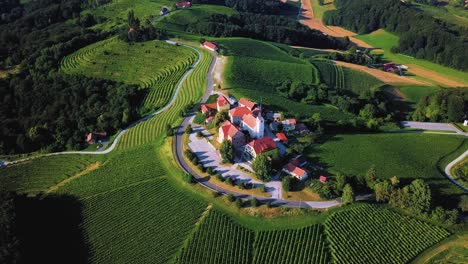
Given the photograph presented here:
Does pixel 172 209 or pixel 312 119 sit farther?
pixel 312 119

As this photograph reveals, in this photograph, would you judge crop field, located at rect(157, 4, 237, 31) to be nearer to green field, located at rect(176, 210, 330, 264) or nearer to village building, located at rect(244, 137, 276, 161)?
village building, located at rect(244, 137, 276, 161)

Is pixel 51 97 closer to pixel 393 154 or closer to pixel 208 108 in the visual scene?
pixel 208 108

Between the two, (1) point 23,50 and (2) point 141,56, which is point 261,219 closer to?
(2) point 141,56

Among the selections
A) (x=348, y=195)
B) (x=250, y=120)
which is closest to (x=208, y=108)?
(x=250, y=120)

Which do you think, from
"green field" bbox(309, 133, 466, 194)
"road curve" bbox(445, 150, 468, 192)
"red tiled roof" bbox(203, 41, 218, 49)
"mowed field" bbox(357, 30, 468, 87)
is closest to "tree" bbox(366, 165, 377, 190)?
"green field" bbox(309, 133, 466, 194)

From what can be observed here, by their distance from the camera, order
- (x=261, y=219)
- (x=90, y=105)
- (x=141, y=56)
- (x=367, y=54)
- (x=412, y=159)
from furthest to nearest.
Result: (x=367, y=54), (x=141, y=56), (x=90, y=105), (x=412, y=159), (x=261, y=219)

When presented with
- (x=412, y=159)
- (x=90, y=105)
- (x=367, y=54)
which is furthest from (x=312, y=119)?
(x=367, y=54)

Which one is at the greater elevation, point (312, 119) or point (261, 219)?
point (312, 119)
